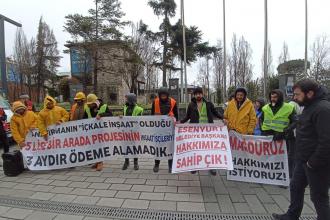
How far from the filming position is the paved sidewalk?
473 centimetres

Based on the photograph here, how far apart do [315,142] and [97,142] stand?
190 inches

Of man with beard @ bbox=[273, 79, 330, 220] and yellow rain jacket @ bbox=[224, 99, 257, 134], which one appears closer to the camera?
man with beard @ bbox=[273, 79, 330, 220]

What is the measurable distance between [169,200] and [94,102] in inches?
132

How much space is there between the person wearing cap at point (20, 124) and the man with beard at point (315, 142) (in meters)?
5.76

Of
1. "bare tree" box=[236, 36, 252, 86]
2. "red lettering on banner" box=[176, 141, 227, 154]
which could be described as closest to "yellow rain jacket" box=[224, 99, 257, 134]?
"red lettering on banner" box=[176, 141, 227, 154]

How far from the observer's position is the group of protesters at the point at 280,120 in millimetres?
3406

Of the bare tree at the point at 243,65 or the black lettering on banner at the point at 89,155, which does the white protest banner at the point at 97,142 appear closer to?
the black lettering on banner at the point at 89,155

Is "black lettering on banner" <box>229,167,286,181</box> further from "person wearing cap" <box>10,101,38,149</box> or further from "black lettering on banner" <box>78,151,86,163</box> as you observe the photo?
"person wearing cap" <box>10,101,38,149</box>

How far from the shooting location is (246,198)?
514 cm

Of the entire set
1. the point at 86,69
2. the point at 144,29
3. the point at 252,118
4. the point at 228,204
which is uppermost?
the point at 144,29

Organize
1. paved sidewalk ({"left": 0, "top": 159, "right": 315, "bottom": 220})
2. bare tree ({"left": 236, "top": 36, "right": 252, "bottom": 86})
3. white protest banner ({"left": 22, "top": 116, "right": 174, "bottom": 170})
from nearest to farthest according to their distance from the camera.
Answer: paved sidewalk ({"left": 0, "top": 159, "right": 315, "bottom": 220}) < white protest banner ({"left": 22, "top": 116, "right": 174, "bottom": 170}) < bare tree ({"left": 236, "top": 36, "right": 252, "bottom": 86})

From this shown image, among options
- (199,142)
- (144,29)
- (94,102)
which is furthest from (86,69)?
(199,142)

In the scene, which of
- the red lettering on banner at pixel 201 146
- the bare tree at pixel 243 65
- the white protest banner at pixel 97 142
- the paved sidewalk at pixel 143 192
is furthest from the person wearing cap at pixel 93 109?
the bare tree at pixel 243 65

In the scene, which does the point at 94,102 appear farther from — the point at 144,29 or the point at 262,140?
the point at 144,29
